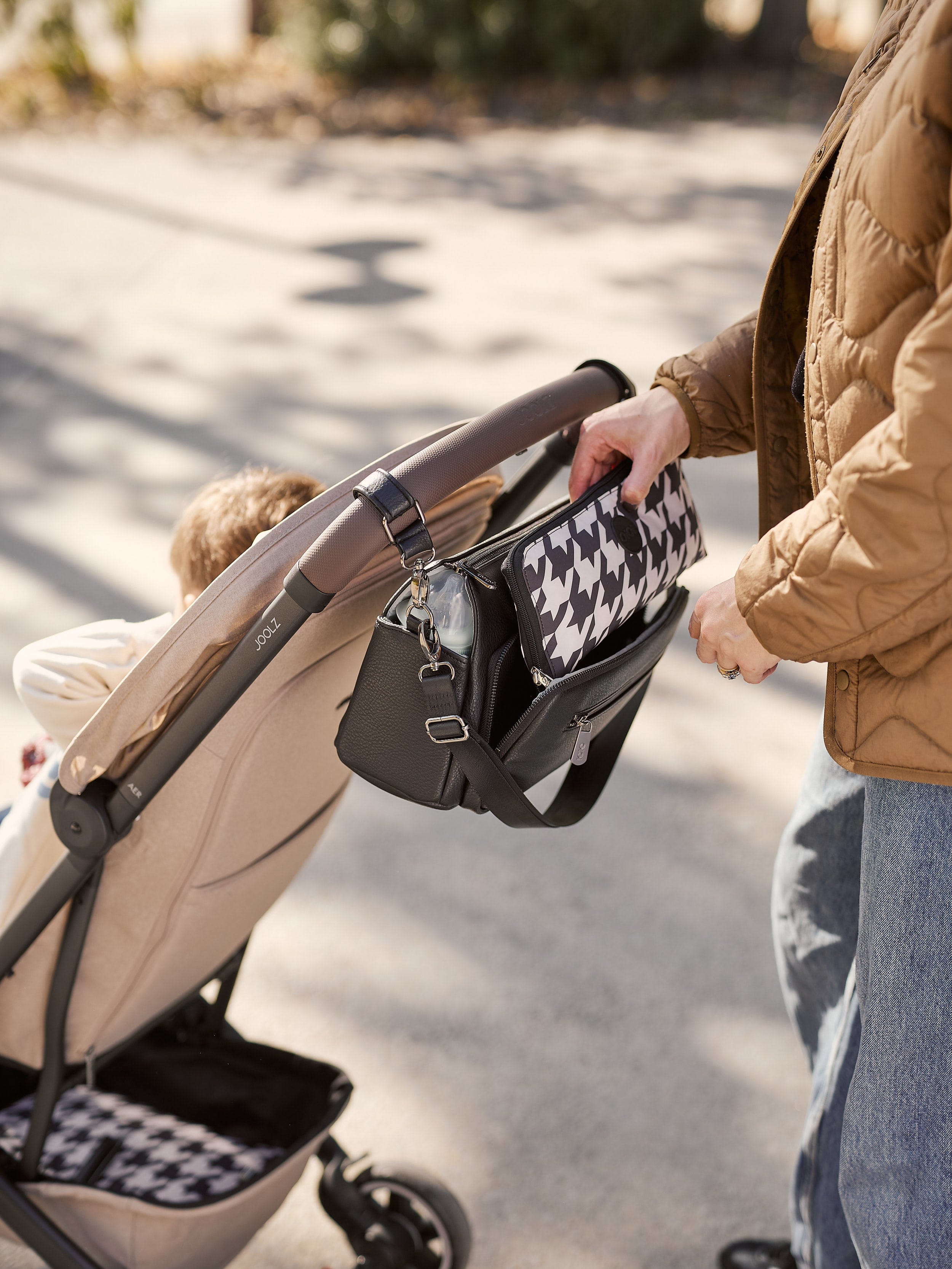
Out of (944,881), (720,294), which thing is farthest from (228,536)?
(720,294)

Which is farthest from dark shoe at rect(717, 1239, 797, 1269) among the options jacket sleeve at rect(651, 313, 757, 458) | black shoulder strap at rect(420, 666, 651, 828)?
jacket sleeve at rect(651, 313, 757, 458)

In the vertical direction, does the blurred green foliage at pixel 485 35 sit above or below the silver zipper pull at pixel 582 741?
above

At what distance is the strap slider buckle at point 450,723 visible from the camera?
3.75ft

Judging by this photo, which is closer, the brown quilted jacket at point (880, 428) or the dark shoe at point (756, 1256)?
the brown quilted jacket at point (880, 428)

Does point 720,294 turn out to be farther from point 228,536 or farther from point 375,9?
point 375,9

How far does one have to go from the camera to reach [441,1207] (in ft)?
5.37

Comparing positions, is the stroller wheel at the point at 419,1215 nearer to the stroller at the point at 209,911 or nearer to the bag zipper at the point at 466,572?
the stroller at the point at 209,911

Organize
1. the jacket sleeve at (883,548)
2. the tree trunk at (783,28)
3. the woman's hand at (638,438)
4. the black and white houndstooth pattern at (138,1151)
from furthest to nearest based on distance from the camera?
the tree trunk at (783,28)
the black and white houndstooth pattern at (138,1151)
the woman's hand at (638,438)
the jacket sleeve at (883,548)

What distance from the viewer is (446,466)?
3.83 feet

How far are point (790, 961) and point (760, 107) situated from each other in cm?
953

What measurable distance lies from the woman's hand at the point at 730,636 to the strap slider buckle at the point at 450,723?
259 millimetres

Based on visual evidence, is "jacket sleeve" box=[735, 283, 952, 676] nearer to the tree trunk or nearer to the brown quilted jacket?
the brown quilted jacket

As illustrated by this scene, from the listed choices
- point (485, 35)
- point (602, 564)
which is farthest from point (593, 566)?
point (485, 35)

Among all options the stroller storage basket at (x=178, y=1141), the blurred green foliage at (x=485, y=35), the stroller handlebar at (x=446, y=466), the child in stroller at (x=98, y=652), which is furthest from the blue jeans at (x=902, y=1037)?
the blurred green foliage at (x=485, y=35)
